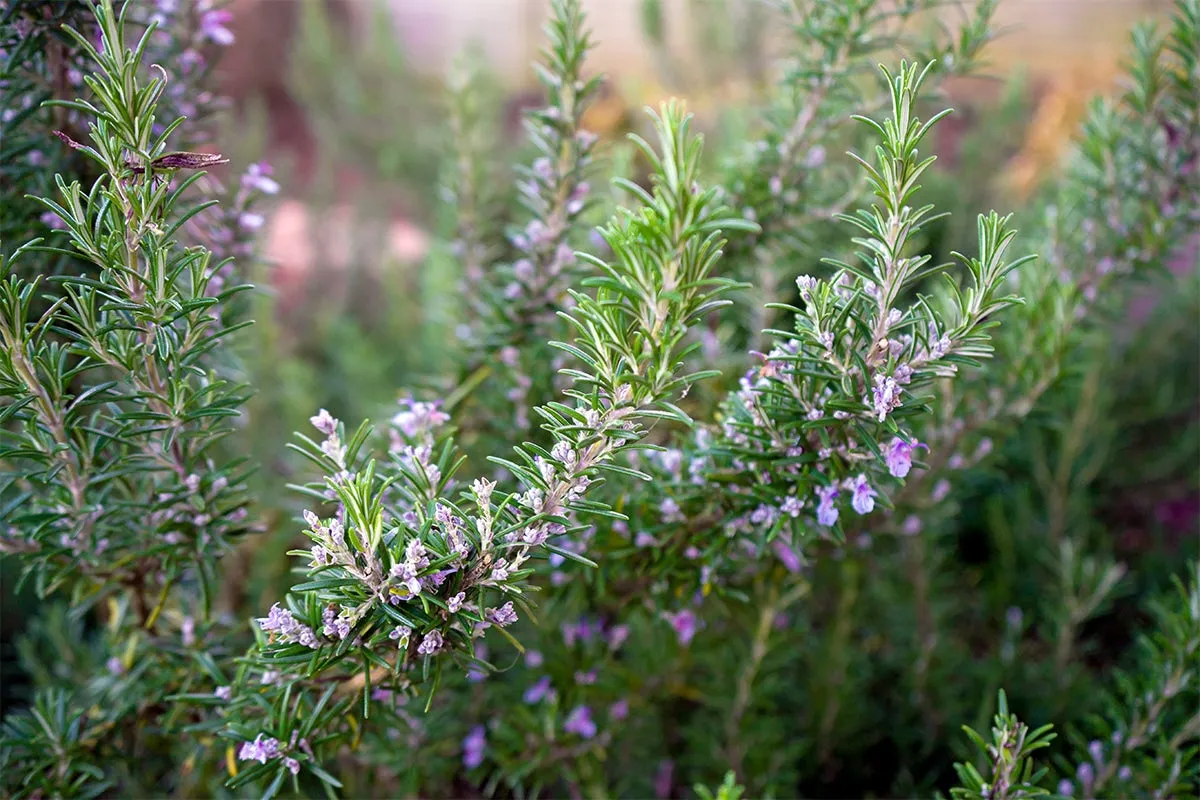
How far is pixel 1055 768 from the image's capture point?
4.00 ft

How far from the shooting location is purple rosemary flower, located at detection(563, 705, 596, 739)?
3.75ft

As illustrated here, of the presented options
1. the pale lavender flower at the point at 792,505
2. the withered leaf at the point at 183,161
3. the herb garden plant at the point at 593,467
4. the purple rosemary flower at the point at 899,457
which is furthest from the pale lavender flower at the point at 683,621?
the withered leaf at the point at 183,161

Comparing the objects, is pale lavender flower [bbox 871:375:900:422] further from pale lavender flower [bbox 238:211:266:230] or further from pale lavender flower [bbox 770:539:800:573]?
pale lavender flower [bbox 238:211:266:230]

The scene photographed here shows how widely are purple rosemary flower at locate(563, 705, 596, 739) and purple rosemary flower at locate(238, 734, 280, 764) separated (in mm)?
470

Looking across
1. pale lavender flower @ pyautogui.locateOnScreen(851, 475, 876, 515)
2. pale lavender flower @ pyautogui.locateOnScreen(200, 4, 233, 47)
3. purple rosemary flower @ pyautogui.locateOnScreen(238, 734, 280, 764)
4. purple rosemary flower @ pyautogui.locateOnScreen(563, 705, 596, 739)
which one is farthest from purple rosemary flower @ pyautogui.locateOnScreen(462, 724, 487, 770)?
pale lavender flower @ pyautogui.locateOnScreen(200, 4, 233, 47)

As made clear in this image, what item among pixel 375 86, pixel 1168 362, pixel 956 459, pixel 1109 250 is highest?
pixel 375 86

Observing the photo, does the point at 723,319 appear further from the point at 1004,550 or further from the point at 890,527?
the point at 1004,550

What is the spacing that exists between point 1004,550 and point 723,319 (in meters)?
0.79

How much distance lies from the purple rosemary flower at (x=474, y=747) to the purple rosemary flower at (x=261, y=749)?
43 cm

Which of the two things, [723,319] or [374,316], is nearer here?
[723,319]

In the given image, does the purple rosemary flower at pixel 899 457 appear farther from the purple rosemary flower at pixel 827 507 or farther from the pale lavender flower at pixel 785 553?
the pale lavender flower at pixel 785 553

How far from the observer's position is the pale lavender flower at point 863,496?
0.74 metres

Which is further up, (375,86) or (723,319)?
(375,86)

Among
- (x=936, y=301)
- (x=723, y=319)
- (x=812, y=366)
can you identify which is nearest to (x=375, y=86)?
(x=723, y=319)
